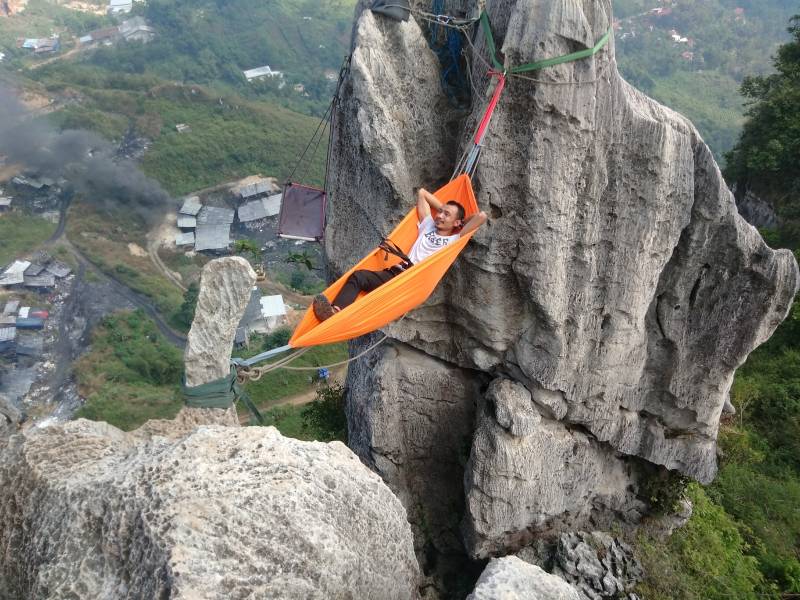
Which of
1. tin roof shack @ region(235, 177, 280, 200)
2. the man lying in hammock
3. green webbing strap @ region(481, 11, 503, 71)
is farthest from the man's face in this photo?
tin roof shack @ region(235, 177, 280, 200)

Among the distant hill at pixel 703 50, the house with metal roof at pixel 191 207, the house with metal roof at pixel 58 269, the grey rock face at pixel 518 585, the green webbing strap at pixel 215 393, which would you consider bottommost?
the house with metal roof at pixel 58 269

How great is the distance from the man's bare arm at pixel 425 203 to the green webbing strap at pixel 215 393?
8.37 ft

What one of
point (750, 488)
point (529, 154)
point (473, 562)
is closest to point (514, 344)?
point (529, 154)

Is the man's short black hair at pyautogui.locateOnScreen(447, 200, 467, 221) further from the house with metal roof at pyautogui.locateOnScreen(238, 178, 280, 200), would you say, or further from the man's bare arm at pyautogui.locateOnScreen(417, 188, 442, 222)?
the house with metal roof at pyautogui.locateOnScreen(238, 178, 280, 200)

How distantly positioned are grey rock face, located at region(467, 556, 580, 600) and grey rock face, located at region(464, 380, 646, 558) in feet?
8.16

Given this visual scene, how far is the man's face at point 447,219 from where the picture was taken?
602cm

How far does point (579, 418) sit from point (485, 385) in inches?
49.7

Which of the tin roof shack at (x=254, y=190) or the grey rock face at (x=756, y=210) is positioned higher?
the grey rock face at (x=756, y=210)

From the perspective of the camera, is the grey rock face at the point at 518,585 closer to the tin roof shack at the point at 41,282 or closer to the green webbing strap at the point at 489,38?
the green webbing strap at the point at 489,38

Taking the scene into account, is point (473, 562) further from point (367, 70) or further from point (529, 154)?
point (367, 70)

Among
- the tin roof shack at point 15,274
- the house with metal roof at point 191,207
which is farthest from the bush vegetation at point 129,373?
the house with metal roof at point 191,207

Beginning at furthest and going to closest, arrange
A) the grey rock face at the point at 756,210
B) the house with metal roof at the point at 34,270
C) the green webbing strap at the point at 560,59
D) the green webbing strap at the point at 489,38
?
1. the house with metal roof at the point at 34,270
2. the grey rock face at the point at 756,210
3. the green webbing strap at the point at 489,38
4. the green webbing strap at the point at 560,59

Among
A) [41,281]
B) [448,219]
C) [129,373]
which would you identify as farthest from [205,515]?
[41,281]

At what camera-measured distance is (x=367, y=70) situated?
6.38 m
